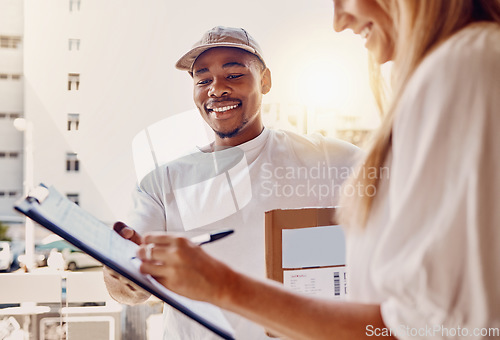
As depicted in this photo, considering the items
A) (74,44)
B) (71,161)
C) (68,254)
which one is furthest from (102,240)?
(68,254)

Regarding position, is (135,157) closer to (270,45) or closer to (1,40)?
(270,45)

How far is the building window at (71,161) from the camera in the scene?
2096 millimetres

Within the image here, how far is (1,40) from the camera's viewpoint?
2.19 metres

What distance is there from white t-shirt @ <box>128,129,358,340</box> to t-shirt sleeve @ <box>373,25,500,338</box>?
1.01 m

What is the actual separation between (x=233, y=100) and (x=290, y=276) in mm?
579

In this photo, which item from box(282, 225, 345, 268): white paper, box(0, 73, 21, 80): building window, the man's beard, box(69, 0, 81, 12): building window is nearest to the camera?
box(282, 225, 345, 268): white paper

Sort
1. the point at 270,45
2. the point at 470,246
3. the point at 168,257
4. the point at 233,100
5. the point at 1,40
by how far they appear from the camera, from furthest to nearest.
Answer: the point at 1,40
the point at 270,45
the point at 233,100
the point at 168,257
the point at 470,246

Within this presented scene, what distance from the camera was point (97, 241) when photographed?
2.11 feet

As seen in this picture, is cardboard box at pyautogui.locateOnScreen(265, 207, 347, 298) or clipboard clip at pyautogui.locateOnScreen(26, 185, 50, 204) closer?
clipboard clip at pyautogui.locateOnScreen(26, 185, 50, 204)

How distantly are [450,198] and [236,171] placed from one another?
116 cm

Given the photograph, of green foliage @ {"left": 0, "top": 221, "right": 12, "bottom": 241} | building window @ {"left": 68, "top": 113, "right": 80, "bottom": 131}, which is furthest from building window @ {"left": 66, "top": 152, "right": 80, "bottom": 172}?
green foliage @ {"left": 0, "top": 221, "right": 12, "bottom": 241}

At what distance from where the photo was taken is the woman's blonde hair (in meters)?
0.50

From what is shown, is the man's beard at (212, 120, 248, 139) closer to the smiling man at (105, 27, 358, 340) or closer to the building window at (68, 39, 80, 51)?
the smiling man at (105, 27, 358, 340)

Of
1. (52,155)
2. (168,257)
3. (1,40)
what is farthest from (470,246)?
(1,40)
